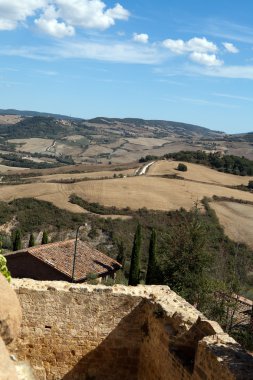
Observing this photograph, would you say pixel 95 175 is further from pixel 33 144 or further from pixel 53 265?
pixel 33 144

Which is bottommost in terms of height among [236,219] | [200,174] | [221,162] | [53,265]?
[53,265]

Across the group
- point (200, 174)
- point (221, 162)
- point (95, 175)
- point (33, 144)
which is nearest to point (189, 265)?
point (95, 175)

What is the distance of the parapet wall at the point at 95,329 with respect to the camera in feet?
34.0

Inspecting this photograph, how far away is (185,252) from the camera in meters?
21.2

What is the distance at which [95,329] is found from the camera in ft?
35.2

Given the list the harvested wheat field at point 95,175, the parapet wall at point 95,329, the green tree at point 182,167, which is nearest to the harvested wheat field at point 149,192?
the green tree at point 182,167

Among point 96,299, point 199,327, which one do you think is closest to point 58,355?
point 96,299

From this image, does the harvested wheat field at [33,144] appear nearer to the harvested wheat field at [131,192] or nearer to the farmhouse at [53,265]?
the harvested wheat field at [131,192]

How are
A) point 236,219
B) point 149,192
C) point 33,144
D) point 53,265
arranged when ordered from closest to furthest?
point 53,265
point 236,219
point 149,192
point 33,144

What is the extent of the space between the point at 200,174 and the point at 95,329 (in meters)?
63.3

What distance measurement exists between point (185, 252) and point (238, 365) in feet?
46.2

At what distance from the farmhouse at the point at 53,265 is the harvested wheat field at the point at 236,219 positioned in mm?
21197

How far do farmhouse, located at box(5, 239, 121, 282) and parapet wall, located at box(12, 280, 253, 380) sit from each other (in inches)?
669

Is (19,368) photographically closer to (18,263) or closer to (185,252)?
(185,252)
